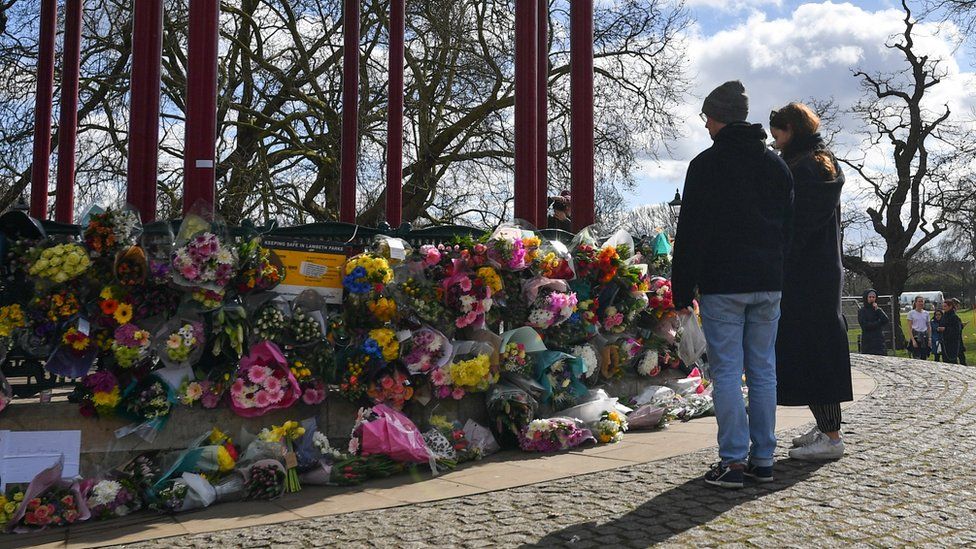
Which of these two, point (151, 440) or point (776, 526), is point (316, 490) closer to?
point (151, 440)

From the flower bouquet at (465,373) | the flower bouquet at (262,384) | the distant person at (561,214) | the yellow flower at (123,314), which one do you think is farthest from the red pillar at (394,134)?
the yellow flower at (123,314)

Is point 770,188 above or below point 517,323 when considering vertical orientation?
above

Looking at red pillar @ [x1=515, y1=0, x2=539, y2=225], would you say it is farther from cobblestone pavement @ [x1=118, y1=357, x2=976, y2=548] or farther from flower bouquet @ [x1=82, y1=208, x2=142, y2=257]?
flower bouquet @ [x1=82, y1=208, x2=142, y2=257]

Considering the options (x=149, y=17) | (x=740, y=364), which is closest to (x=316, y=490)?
(x=740, y=364)

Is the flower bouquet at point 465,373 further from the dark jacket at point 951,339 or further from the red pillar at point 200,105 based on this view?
the dark jacket at point 951,339

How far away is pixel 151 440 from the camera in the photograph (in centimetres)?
436

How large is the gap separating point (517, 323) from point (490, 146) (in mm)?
10016

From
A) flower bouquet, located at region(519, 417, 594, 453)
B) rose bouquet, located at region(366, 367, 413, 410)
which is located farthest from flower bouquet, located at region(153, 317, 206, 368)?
flower bouquet, located at region(519, 417, 594, 453)

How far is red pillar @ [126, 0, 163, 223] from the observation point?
5.30 m

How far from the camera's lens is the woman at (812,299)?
184 inches

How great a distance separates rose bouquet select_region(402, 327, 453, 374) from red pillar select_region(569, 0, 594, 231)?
2.43m

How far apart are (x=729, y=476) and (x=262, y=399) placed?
2474 millimetres

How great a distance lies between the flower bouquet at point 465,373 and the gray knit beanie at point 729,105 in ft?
6.89

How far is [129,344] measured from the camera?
14.2 ft
